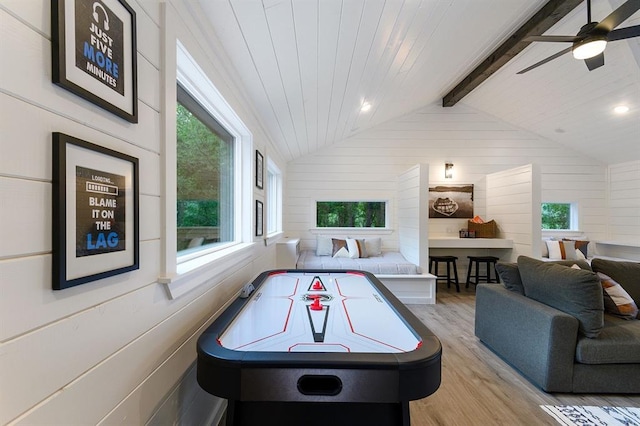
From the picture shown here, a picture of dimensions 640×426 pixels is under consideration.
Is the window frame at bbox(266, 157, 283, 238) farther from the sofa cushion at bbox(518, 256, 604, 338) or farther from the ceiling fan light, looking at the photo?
the ceiling fan light

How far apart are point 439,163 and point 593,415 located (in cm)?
435

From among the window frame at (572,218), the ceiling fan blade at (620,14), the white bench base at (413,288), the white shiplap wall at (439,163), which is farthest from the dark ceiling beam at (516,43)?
the white bench base at (413,288)

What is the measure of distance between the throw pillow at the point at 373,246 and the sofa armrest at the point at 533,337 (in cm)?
237

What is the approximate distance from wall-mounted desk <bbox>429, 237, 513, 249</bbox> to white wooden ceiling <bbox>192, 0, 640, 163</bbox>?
7.44 feet

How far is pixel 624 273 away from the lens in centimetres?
257

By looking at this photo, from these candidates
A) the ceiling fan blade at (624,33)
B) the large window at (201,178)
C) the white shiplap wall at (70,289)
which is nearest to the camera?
the white shiplap wall at (70,289)

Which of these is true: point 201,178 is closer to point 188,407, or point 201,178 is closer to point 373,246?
point 188,407

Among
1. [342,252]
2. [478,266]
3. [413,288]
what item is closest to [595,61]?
[413,288]

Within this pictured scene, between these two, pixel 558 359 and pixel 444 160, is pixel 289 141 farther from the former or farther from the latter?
pixel 558 359

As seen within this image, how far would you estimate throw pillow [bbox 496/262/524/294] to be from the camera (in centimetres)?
260

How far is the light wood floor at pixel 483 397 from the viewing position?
1845 millimetres

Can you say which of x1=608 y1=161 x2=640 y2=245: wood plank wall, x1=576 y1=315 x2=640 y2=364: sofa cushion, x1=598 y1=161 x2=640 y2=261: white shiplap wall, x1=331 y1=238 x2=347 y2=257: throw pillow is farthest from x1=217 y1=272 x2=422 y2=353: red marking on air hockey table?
x1=608 y1=161 x2=640 y2=245: wood plank wall

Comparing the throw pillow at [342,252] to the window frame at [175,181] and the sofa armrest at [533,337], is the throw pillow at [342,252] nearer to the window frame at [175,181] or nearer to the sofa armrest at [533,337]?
the sofa armrest at [533,337]

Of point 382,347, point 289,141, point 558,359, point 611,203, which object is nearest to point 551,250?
point 611,203
